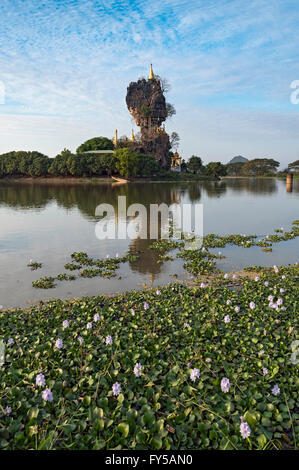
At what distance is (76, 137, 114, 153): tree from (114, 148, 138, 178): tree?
2993cm

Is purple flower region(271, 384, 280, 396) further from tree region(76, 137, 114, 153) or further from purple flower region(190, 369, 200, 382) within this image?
tree region(76, 137, 114, 153)

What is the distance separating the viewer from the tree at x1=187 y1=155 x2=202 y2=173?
313ft

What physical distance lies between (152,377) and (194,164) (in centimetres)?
9559

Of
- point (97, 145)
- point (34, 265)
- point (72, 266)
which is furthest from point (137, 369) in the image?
point (97, 145)

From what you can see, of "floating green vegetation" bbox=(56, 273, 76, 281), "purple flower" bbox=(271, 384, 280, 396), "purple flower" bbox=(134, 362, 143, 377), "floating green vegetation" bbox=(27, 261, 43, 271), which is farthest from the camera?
"floating green vegetation" bbox=(27, 261, 43, 271)

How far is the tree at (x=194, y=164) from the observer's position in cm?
9531

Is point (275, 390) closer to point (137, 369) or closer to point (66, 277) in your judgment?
point (137, 369)

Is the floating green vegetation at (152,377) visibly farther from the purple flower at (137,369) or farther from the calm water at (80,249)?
the calm water at (80,249)

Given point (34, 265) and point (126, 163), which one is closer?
point (34, 265)

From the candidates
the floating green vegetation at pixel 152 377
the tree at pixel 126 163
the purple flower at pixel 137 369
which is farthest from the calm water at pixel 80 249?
the tree at pixel 126 163

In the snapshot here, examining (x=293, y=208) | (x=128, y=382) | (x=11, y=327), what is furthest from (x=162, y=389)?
(x=293, y=208)

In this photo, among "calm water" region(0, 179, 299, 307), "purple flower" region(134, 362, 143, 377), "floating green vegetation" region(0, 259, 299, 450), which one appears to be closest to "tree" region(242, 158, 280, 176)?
"calm water" region(0, 179, 299, 307)

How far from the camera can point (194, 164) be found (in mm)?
95312

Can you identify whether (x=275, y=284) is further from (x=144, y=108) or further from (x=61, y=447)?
(x=144, y=108)
